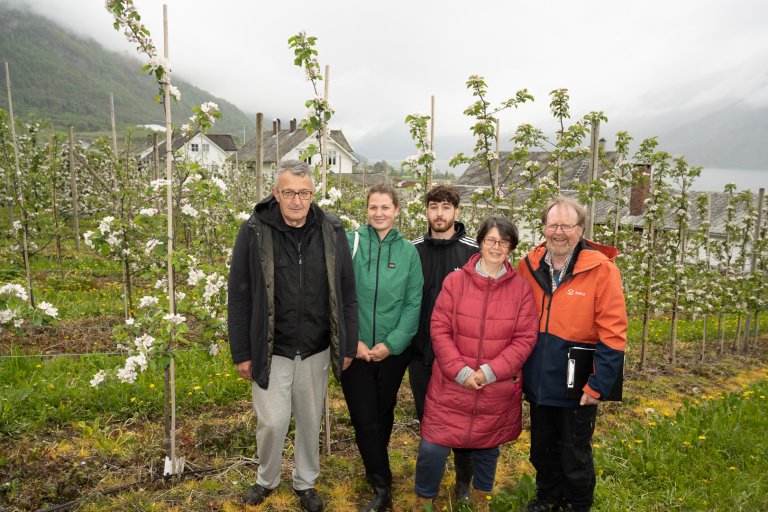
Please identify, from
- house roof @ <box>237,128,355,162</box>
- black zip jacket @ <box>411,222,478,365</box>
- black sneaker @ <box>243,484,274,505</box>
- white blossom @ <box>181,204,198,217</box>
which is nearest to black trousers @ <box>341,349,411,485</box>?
black zip jacket @ <box>411,222,478,365</box>

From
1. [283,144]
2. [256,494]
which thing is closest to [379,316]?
[256,494]

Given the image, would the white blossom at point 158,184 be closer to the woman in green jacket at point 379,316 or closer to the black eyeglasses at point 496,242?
the woman in green jacket at point 379,316

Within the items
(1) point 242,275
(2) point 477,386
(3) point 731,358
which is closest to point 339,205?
(1) point 242,275

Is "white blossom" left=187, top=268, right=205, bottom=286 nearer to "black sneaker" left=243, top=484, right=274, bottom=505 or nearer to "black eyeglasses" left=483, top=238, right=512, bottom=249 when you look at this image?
"black sneaker" left=243, top=484, right=274, bottom=505

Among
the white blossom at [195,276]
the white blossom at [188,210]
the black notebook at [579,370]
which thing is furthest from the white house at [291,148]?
the black notebook at [579,370]

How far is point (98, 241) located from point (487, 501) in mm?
3664

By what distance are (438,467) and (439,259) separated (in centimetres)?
149

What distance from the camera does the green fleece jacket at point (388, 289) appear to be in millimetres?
3340

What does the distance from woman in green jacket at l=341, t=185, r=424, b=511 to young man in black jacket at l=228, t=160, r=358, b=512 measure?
0.44 ft

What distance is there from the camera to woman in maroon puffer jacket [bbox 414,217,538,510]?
3.09 meters

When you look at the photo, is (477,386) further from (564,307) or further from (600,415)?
(600,415)

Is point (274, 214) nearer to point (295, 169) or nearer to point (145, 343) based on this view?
point (295, 169)

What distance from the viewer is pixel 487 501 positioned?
3.52 m

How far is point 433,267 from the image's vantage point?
Answer: 3.62m
